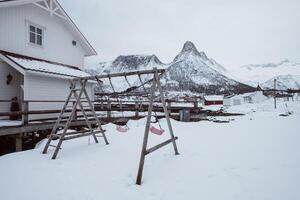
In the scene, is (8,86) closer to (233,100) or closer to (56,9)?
(56,9)

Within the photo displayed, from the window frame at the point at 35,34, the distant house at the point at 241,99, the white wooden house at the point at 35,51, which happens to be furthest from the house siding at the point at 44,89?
the distant house at the point at 241,99

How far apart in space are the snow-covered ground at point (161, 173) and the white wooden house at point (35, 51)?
5757 mm

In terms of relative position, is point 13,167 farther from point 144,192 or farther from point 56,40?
point 56,40

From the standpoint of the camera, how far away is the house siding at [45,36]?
12078 millimetres

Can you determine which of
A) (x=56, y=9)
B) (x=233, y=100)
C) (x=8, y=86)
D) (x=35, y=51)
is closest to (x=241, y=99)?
(x=233, y=100)

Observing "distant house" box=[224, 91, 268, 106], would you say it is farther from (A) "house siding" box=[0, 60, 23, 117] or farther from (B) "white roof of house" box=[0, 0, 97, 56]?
(A) "house siding" box=[0, 60, 23, 117]

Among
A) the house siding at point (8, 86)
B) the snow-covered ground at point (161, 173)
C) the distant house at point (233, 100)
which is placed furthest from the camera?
the distant house at point (233, 100)

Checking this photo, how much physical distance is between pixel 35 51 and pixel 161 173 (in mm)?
13009

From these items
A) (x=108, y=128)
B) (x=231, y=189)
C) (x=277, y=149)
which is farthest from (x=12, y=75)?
(x=277, y=149)

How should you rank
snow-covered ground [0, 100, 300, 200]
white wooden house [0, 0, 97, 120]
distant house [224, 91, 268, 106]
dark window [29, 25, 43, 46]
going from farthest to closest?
distant house [224, 91, 268, 106] → dark window [29, 25, 43, 46] → white wooden house [0, 0, 97, 120] → snow-covered ground [0, 100, 300, 200]

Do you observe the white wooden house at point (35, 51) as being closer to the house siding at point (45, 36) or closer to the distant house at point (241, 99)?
the house siding at point (45, 36)

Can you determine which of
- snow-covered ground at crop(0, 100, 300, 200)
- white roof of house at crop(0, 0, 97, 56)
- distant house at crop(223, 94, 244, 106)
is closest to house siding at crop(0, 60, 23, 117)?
white roof of house at crop(0, 0, 97, 56)

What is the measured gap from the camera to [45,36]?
1449 cm

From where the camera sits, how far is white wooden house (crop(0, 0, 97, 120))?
11.4 meters
